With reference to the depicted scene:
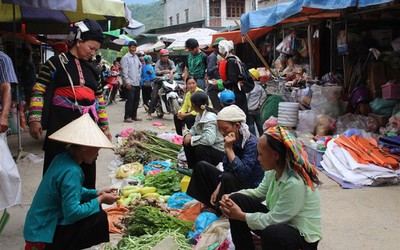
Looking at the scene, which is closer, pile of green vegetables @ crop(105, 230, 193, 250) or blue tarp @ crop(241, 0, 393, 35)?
pile of green vegetables @ crop(105, 230, 193, 250)

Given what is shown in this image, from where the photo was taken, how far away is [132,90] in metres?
10.8

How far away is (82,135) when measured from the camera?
9.62 ft

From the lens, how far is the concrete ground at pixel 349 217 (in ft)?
12.8

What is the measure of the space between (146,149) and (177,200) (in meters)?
2.33

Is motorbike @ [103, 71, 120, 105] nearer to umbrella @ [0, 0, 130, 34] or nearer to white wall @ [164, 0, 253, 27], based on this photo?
umbrella @ [0, 0, 130, 34]

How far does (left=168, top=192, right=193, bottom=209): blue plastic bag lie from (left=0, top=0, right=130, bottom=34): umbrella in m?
2.42

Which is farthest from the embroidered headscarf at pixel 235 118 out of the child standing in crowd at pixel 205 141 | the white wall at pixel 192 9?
the white wall at pixel 192 9

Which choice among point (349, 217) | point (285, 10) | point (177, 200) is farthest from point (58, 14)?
point (349, 217)

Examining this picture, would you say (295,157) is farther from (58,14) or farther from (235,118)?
(58,14)

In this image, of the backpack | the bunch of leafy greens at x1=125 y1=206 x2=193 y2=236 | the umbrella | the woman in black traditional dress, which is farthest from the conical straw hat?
the backpack

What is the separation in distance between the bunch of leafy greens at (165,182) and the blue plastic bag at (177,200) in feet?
0.88

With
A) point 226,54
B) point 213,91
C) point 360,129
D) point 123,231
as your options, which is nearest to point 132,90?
point 213,91

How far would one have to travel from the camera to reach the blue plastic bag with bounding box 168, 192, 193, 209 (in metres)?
4.80

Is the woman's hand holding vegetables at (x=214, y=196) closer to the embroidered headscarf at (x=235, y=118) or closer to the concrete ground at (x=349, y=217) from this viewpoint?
the embroidered headscarf at (x=235, y=118)
